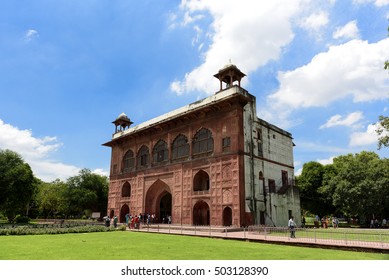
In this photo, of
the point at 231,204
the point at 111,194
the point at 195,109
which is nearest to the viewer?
the point at 231,204

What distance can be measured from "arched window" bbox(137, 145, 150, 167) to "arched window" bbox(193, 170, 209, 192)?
312 inches

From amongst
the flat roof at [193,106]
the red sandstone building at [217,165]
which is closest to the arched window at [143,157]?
the red sandstone building at [217,165]

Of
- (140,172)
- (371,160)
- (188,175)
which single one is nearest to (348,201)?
(371,160)

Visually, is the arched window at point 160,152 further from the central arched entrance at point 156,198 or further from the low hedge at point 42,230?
the low hedge at point 42,230

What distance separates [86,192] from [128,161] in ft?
58.0

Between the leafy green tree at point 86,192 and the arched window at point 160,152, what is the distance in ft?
75.2

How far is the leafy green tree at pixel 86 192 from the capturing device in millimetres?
51094

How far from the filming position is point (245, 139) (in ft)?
87.6

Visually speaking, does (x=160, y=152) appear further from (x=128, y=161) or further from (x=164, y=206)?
(x=128, y=161)

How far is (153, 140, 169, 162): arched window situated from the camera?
32750 millimetres

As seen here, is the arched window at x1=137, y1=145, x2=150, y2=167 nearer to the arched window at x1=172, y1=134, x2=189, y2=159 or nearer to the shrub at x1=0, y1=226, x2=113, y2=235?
the arched window at x1=172, y1=134, x2=189, y2=159

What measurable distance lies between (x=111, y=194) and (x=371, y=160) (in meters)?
31.6

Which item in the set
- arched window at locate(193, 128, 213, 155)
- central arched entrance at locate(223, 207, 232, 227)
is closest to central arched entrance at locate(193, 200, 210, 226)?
central arched entrance at locate(223, 207, 232, 227)

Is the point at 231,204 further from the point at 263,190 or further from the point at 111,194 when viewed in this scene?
the point at 111,194
